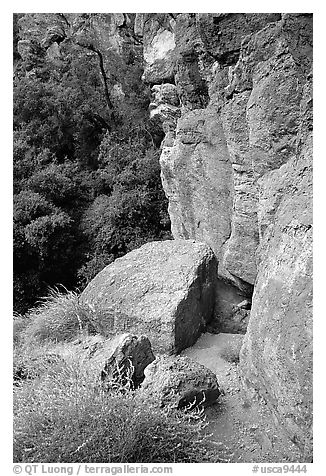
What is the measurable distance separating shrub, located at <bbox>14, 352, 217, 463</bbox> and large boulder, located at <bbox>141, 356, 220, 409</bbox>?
5.6 inches

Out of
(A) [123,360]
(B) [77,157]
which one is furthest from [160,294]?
(B) [77,157]

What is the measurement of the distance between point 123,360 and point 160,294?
1.30 metres

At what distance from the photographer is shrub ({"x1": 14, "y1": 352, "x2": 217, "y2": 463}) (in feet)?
11.6

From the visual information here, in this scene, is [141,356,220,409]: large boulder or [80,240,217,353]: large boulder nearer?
[141,356,220,409]: large boulder

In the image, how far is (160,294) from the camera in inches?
221

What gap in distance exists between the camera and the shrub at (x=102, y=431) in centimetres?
353

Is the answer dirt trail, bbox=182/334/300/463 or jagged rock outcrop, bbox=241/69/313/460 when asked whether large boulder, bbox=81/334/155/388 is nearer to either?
dirt trail, bbox=182/334/300/463

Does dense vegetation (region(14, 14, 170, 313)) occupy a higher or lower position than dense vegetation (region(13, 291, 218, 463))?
higher

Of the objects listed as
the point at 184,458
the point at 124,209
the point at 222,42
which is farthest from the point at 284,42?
the point at 124,209

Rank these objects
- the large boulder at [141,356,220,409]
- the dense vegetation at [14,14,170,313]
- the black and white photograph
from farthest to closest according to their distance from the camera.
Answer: the dense vegetation at [14,14,170,313] < the large boulder at [141,356,220,409] < the black and white photograph

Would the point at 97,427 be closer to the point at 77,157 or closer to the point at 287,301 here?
the point at 287,301

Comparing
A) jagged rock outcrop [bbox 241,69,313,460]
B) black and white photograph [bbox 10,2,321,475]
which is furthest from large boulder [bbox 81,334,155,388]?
jagged rock outcrop [bbox 241,69,313,460]

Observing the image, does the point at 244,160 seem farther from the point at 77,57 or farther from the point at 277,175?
the point at 77,57

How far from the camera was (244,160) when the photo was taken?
5.73m
